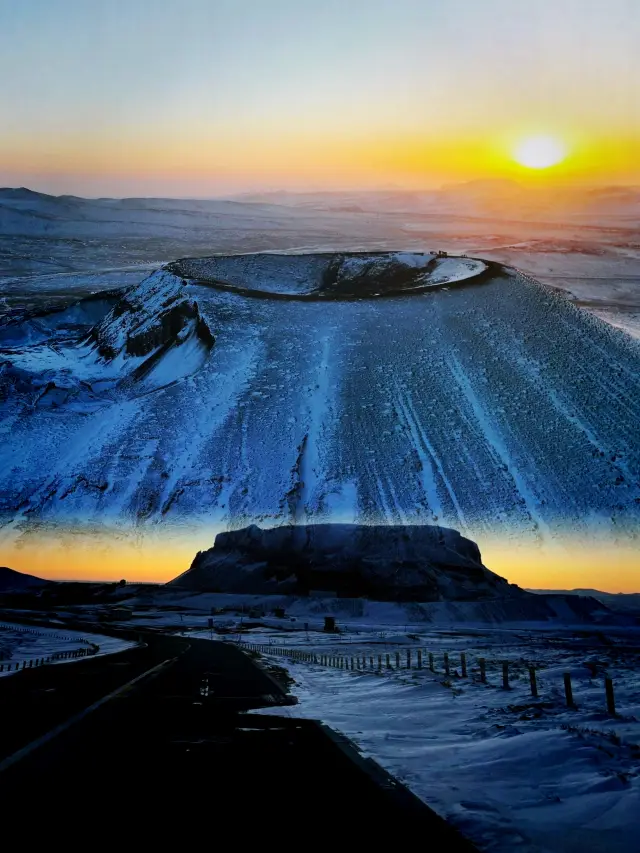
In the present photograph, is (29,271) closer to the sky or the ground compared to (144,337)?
closer to the sky

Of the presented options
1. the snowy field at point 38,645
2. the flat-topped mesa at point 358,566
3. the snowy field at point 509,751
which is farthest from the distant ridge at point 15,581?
the snowy field at point 509,751

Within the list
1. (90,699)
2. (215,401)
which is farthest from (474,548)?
(90,699)

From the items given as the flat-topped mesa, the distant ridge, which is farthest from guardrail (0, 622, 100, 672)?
the distant ridge

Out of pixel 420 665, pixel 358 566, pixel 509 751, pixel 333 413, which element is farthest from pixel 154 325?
pixel 509 751

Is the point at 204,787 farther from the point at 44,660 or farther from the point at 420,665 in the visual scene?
the point at 44,660

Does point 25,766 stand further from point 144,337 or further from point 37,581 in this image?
point 37,581
